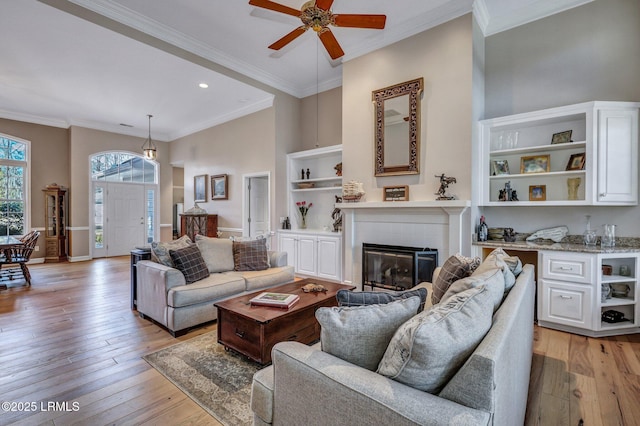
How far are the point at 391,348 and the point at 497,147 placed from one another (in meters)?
3.71

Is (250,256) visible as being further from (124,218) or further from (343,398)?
(124,218)

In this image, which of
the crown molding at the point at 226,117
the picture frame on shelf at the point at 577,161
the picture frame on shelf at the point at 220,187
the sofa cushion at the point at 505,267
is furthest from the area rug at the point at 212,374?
the crown molding at the point at 226,117

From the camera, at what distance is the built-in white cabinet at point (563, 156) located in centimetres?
313

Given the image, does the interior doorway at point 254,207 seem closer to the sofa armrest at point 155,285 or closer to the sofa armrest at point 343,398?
the sofa armrest at point 155,285

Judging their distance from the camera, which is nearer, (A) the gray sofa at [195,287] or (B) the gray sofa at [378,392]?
(B) the gray sofa at [378,392]

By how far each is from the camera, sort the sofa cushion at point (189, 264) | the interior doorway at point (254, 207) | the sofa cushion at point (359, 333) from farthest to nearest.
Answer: the interior doorway at point (254, 207)
the sofa cushion at point (189, 264)
the sofa cushion at point (359, 333)

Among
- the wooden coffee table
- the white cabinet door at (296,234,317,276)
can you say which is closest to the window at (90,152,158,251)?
the white cabinet door at (296,234,317,276)

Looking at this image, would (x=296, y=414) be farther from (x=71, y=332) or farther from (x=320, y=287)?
(x=71, y=332)

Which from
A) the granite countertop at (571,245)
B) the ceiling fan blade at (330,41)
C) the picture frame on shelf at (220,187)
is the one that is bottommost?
the granite countertop at (571,245)

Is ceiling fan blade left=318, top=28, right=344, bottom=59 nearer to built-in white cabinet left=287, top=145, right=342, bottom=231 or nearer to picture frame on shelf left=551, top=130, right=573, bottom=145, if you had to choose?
built-in white cabinet left=287, top=145, right=342, bottom=231

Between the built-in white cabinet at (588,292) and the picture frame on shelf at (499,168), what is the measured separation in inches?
44.7

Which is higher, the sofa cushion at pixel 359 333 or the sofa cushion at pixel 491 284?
the sofa cushion at pixel 491 284

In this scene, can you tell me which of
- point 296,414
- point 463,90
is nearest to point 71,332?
point 296,414

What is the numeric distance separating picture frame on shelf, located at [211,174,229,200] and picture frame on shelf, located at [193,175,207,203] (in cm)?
36
